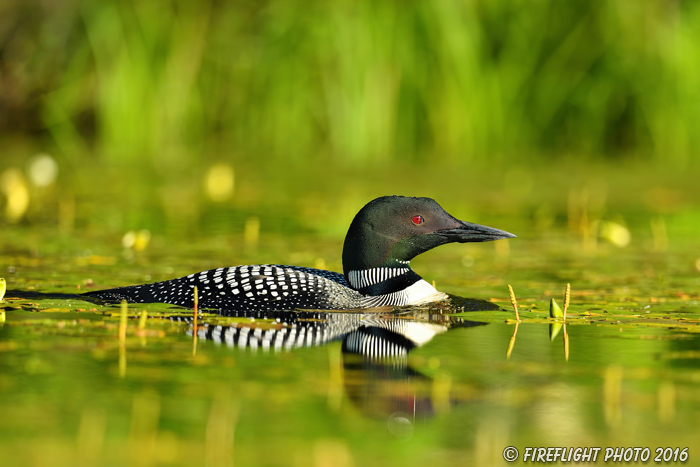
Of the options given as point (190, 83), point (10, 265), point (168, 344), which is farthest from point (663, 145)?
point (168, 344)

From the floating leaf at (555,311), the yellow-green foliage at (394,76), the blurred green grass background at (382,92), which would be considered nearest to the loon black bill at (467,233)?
the floating leaf at (555,311)

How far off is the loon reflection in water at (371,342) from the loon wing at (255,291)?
0.08 metres

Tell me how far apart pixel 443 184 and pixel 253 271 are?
17.7ft

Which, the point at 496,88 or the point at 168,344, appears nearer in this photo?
the point at 168,344

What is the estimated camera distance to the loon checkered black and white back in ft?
15.9

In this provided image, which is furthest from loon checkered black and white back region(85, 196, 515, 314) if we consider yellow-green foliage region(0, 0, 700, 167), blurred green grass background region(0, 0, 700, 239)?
yellow-green foliage region(0, 0, 700, 167)

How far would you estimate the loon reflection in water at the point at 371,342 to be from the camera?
3191 mm

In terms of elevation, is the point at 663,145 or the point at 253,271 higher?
the point at 663,145

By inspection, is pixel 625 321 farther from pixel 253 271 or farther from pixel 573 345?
pixel 253 271

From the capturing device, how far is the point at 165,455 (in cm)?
266

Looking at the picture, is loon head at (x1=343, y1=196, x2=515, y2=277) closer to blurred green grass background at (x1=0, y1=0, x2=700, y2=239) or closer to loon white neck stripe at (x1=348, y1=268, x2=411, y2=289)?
loon white neck stripe at (x1=348, y1=268, x2=411, y2=289)

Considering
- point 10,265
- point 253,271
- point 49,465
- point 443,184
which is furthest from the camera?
point 443,184

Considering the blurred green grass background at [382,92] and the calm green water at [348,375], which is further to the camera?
the blurred green grass background at [382,92]

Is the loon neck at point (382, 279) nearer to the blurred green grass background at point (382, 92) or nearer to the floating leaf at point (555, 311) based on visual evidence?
the floating leaf at point (555, 311)
